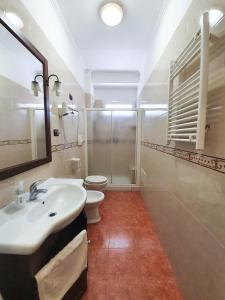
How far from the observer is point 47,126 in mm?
1551

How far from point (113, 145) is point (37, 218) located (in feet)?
8.37

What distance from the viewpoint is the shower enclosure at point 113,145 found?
3.39m

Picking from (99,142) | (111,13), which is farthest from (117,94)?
(111,13)

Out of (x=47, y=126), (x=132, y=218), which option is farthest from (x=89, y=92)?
(x=132, y=218)

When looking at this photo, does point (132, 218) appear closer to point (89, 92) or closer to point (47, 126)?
point (47, 126)

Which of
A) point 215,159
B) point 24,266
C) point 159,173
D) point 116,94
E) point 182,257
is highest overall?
point 116,94

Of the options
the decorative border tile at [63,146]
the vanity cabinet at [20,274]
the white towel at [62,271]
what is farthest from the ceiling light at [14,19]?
the white towel at [62,271]

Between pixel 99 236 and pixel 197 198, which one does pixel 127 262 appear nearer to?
pixel 99 236

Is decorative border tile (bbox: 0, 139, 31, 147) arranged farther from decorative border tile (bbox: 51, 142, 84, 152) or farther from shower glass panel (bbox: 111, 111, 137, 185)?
shower glass panel (bbox: 111, 111, 137, 185)

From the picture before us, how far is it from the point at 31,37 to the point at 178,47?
1.27 meters

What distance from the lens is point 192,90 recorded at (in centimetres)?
108

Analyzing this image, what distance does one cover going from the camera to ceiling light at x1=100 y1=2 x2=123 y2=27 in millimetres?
1779

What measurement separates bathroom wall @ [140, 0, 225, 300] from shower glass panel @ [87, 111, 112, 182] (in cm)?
186

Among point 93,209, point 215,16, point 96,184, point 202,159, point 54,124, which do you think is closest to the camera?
point 215,16
